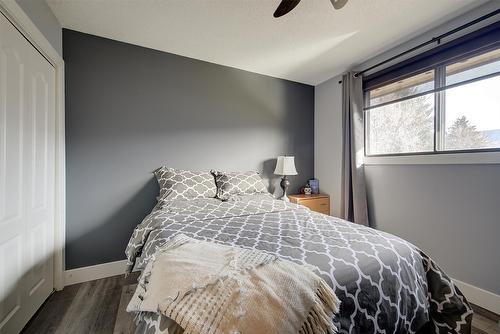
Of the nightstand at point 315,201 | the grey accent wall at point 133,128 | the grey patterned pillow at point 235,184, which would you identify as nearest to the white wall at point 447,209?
the nightstand at point 315,201

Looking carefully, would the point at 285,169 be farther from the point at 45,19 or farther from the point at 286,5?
the point at 45,19

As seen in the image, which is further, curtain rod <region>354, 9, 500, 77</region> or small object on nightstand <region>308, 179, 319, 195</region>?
small object on nightstand <region>308, 179, 319, 195</region>

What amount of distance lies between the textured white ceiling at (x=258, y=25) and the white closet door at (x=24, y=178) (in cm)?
67

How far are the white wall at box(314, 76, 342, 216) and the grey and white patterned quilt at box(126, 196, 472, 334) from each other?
1.58m

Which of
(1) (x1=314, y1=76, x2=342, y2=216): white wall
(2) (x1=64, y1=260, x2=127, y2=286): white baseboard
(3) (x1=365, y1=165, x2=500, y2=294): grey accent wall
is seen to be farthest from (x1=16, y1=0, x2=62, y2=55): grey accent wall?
(3) (x1=365, y1=165, x2=500, y2=294): grey accent wall

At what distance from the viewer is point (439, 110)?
2.06 m

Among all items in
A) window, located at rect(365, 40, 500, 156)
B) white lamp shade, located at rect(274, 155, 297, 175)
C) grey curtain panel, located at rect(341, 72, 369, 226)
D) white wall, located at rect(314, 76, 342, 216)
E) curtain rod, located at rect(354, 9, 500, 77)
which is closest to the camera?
curtain rod, located at rect(354, 9, 500, 77)

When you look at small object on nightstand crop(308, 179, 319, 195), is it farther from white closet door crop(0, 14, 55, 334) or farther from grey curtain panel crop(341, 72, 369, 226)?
white closet door crop(0, 14, 55, 334)

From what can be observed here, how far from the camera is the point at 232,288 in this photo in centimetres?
74

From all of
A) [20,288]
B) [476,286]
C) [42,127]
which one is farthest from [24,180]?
[476,286]

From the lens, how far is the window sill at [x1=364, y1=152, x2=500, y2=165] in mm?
1704

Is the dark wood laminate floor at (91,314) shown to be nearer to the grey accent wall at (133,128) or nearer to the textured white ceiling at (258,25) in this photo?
the grey accent wall at (133,128)

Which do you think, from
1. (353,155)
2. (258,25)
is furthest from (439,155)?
(258,25)

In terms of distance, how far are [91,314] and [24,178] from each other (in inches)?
43.6
